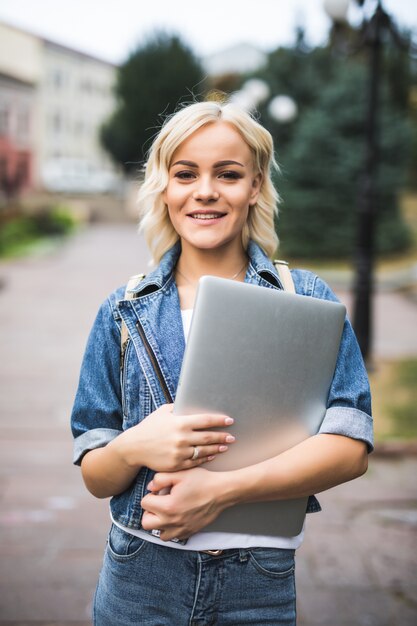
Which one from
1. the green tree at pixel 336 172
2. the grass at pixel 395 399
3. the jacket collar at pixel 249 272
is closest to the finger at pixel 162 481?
the jacket collar at pixel 249 272

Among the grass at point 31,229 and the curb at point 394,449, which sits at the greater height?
the grass at point 31,229

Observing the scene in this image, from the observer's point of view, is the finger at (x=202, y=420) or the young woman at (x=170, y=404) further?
the young woman at (x=170, y=404)

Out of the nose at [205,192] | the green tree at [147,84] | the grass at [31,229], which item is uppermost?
the green tree at [147,84]

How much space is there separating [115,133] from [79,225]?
930cm

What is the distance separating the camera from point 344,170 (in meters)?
15.8

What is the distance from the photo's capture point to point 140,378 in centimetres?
140

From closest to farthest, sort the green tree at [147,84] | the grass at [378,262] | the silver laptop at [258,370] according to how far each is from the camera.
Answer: the silver laptop at [258,370], the grass at [378,262], the green tree at [147,84]

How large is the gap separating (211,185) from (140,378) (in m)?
0.45

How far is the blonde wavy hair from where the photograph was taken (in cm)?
139

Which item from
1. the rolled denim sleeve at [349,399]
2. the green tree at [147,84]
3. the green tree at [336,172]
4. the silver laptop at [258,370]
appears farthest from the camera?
the green tree at [147,84]

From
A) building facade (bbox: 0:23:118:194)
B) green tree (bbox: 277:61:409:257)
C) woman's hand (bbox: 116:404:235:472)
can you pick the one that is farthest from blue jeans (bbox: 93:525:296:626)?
building facade (bbox: 0:23:118:194)

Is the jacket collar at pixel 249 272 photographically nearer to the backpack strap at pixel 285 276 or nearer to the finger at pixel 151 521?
the backpack strap at pixel 285 276

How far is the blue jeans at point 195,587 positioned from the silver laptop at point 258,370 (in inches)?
3.6

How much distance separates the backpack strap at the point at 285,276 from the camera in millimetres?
1490
